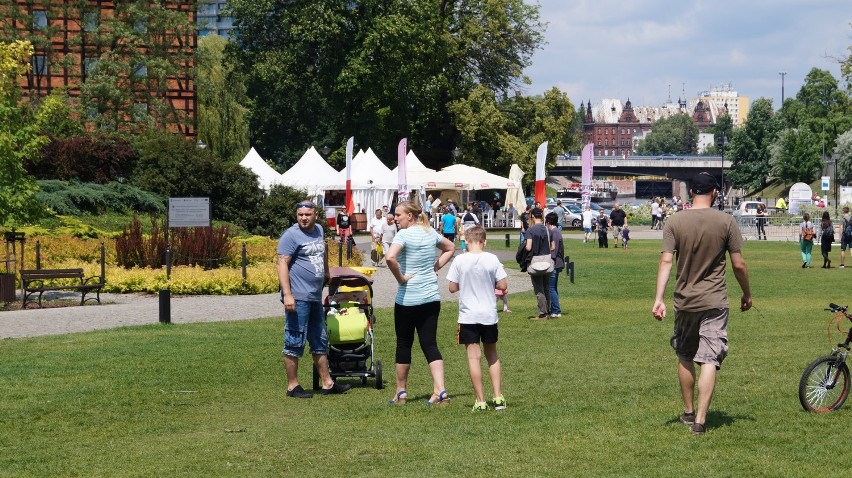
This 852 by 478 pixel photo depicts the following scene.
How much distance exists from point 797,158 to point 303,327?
110 meters

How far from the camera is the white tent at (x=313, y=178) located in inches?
2109

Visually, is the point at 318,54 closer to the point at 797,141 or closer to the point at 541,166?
the point at 541,166

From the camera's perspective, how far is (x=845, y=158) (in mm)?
105000

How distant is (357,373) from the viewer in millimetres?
12719

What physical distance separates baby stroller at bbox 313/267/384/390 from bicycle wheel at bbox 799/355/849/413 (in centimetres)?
431

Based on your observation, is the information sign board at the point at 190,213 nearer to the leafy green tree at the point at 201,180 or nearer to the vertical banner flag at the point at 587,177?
the leafy green tree at the point at 201,180

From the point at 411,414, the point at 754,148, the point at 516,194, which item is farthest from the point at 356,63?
the point at 754,148

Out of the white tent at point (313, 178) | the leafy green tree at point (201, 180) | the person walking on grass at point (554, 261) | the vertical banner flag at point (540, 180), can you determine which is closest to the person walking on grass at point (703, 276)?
the person walking on grass at point (554, 261)

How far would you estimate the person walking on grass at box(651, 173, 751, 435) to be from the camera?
902cm

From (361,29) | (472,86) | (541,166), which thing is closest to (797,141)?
(472,86)

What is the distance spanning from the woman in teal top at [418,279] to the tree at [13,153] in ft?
47.6

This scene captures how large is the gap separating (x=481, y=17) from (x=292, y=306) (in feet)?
214

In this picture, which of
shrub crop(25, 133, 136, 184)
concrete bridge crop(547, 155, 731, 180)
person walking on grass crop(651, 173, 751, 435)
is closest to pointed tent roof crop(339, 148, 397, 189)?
shrub crop(25, 133, 136, 184)

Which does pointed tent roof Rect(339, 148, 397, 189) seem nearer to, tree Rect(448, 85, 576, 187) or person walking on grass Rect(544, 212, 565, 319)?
tree Rect(448, 85, 576, 187)
